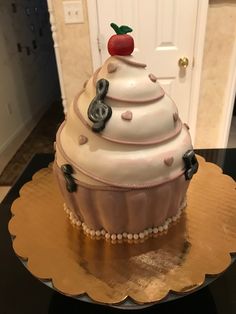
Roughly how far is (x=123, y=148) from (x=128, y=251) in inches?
10.4

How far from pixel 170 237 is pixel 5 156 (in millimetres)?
2403

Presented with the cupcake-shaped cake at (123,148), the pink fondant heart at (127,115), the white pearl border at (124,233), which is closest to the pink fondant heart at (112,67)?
the cupcake-shaped cake at (123,148)

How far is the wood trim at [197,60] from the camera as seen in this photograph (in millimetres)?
1945

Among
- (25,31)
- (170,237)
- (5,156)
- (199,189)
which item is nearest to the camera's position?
(170,237)

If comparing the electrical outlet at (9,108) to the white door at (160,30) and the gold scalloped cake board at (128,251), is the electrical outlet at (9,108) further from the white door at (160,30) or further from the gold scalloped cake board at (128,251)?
the gold scalloped cake board at (128,251)

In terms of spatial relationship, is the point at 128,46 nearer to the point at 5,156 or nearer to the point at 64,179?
the point at 64,179

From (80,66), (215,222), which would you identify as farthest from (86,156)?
(80,66)

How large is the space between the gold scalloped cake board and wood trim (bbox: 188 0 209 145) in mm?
1356

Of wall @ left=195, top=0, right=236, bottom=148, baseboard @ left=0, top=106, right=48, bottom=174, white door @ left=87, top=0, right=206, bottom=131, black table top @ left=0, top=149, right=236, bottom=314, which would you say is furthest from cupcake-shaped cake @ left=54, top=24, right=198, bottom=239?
baseboard @ left=0, top=106, right=48, bottom=174

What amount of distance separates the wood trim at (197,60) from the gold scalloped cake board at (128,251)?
1.36 meters

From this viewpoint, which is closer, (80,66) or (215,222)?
(215,222)

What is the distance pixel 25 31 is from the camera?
340 centimetres

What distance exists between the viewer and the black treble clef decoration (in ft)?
2.25

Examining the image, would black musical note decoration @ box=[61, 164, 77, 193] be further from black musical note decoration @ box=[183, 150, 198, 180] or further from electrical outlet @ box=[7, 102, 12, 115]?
electrical outlet @ box=[7, 102, 12, 115]
